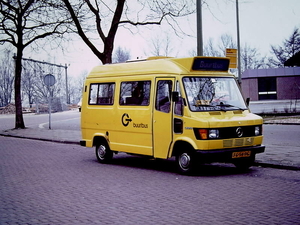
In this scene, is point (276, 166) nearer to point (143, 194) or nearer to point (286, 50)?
point (143, 194)

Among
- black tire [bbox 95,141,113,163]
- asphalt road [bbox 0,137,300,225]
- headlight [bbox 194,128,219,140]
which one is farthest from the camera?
black tire [bbox 95,141,113,163]

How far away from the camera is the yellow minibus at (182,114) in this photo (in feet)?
32.7

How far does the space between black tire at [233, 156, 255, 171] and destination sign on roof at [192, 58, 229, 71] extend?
7.09 feet

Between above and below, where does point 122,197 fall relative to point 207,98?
below

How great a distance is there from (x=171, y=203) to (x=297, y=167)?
13.0 ft

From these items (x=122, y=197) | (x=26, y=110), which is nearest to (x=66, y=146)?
(x=122, y=197)

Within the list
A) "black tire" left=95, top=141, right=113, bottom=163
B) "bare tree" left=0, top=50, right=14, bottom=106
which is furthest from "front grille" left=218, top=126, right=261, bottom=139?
"bare tree" left=0, top=50, right=14, bottom=106

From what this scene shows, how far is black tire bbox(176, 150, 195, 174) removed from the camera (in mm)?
10102

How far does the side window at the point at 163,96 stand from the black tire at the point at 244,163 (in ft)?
6.46

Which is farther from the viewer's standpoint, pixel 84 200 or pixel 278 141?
pixel 278 141

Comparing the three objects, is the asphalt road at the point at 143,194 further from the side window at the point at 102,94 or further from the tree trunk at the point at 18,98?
the tree trunk at the point at 18,98

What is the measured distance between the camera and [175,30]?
19.9m

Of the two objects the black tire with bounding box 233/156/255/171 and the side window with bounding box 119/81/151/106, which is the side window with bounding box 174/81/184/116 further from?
the black tire with bounding box 233/156/255/171

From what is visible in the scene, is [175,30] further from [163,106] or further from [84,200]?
[84,200]
